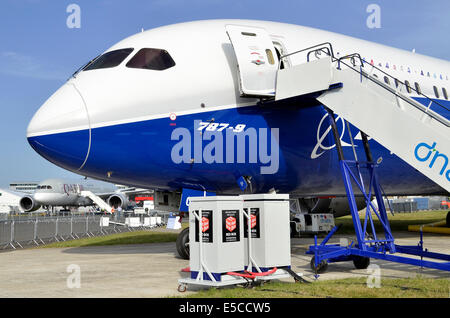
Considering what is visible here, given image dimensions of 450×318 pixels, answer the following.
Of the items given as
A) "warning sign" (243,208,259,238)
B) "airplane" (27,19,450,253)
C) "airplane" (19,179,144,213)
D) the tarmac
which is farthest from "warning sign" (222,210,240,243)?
"airplane" (19,179,144,213)

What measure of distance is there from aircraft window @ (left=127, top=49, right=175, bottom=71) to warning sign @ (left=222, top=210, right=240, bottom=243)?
4.01m

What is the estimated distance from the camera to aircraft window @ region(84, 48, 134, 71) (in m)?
10.6

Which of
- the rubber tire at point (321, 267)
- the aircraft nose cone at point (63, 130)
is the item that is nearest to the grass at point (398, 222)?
the rubber tire at point (321, 267)

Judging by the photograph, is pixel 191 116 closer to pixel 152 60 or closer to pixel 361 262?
pixel 152 60

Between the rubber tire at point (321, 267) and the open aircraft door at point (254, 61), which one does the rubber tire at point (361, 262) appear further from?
the open aircraft door at point (254, 61)

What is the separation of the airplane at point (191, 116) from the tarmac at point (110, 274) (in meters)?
1.97

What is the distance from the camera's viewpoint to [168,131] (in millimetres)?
10125

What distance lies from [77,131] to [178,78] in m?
2.38

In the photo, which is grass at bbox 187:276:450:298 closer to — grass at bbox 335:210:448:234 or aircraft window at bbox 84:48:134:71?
aircraft window at bbox 84:48:134:71

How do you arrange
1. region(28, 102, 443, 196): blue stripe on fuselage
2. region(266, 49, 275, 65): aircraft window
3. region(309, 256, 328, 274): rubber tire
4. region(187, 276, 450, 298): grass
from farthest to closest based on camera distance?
region(266, 49, 275, 65): aircraft window, region(28, 102, 443, 196): blue stripe on fuselage, region(309, 256, 328, 274): rubber tire, region(187, 276, 450, 298): grass

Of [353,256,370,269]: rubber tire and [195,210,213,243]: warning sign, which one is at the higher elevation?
[195,210,213,243]: warning sign

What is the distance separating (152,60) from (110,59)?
99cm

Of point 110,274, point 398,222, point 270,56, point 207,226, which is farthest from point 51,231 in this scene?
point 207,226
